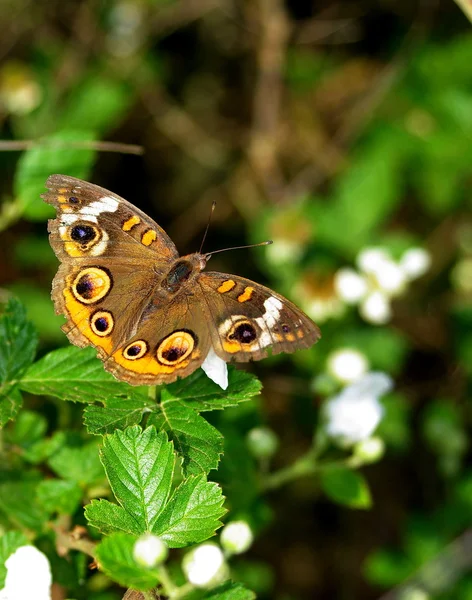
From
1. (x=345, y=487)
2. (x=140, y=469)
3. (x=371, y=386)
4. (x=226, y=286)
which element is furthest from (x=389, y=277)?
(x=140, y=469)

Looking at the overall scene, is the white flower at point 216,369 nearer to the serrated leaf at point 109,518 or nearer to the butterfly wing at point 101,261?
the butterfly wing at point 101,261

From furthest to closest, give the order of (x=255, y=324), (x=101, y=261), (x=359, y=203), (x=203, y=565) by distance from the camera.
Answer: (x=359, y=203), (x=101, y=261), (x=255, y=324), (x=203, y=565)

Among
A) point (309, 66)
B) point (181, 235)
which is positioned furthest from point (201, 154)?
point (309, 66)

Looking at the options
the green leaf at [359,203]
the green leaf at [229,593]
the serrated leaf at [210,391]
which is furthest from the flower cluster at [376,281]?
the green leaf at [229,593]

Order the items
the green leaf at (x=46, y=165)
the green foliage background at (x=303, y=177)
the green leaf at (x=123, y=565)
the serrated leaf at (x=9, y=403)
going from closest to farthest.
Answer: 1. the green leaf at (x=123, y=565)
2. the serrated leaf at (x=9, y=403)
3. the green leaf at (x=46, y=165)
4. the green foliage background at (x=303, y=177)

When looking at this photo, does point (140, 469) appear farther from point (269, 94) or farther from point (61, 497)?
point (269, 94)

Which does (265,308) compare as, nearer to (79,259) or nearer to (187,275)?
(187,275)

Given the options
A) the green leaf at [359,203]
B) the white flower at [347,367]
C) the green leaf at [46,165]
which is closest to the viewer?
the green leaf at [46,165]
